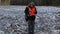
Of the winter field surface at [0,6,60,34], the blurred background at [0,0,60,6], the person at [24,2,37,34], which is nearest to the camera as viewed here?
the person at [24,2,37,34]

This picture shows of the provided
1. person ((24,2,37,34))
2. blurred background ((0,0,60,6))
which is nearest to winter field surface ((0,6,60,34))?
person ((24,2,37,34))

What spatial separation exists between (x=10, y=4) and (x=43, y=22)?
15.3ft

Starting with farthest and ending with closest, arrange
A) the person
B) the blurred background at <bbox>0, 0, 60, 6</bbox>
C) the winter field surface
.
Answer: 1. the blurred background at <bbox>0, 0, 60, 6</bbox>
2. the winter field surface
3. the person

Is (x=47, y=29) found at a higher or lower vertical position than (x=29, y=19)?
lower

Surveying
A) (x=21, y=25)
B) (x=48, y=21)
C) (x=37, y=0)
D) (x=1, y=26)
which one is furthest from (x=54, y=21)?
(x=37, y=0)

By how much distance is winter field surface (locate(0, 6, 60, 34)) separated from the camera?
11.6 m

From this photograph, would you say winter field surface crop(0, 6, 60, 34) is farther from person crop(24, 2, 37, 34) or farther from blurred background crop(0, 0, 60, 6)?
blurred background crop(0, 0, 60, 6)

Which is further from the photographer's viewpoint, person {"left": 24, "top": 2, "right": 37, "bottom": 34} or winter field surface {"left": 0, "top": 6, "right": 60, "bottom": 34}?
winter field surface {"left": 0, "top": 6, "right": 60, "bottom": 34}

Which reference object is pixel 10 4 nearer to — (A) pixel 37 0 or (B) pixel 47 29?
(A) pixel 37 0

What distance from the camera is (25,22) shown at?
1218 centimetres

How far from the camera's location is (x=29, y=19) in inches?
402

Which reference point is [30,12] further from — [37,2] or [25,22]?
[37,2]

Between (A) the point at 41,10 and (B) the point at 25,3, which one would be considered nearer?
(A) the point at 41,10

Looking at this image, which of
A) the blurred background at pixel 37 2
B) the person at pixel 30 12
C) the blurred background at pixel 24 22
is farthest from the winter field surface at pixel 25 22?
the blurred background at pixel 37 2
